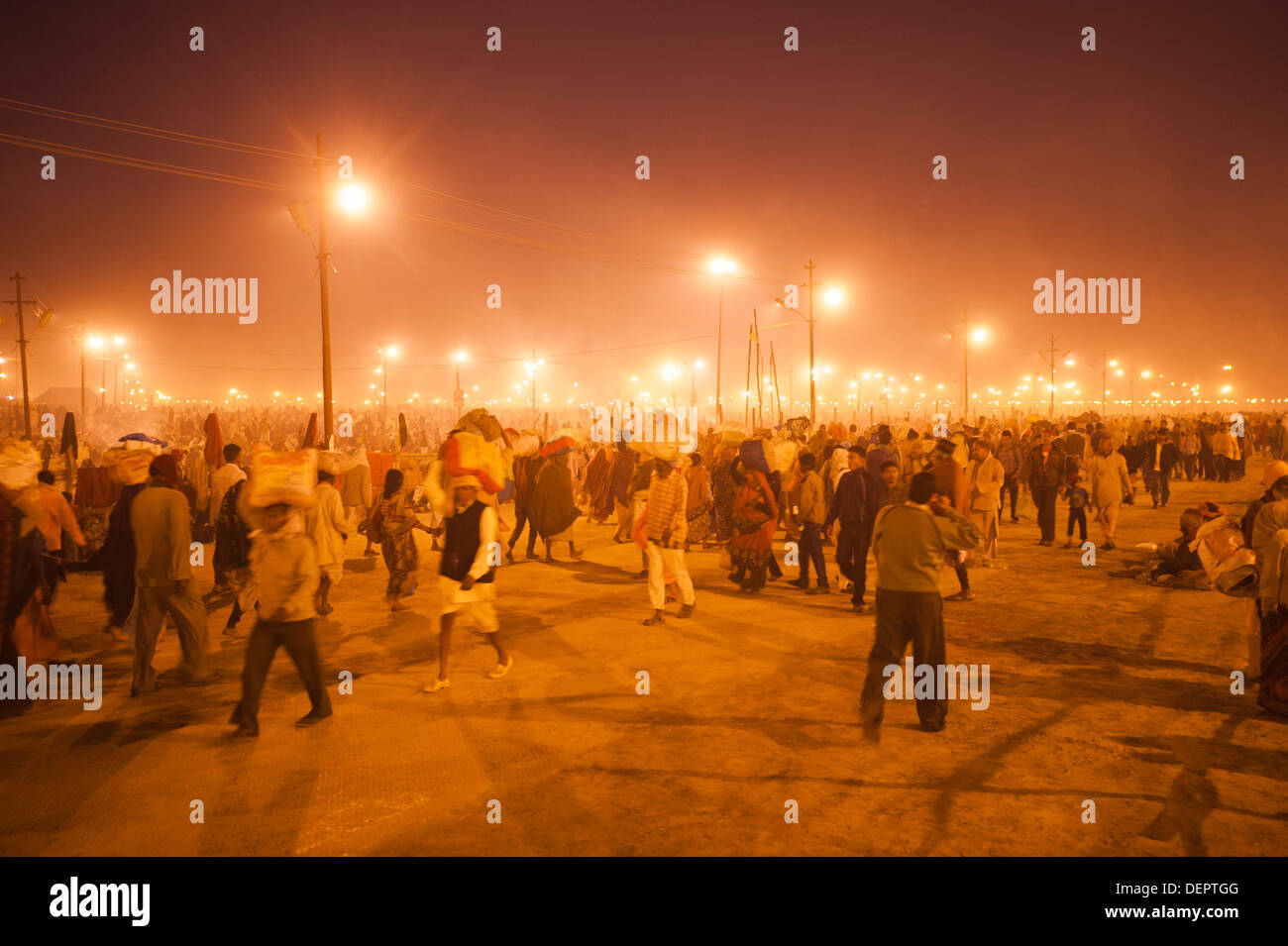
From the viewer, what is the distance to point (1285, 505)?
557cm

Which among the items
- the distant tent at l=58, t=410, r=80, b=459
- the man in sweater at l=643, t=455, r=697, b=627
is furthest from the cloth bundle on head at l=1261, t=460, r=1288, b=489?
the distant tent at l=58, t=410, r=80, b=459

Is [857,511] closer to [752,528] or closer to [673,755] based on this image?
[752,528]

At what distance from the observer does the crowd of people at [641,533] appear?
5473mm

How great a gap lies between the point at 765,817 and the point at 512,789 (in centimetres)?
151

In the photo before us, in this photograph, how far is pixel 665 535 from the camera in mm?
8656

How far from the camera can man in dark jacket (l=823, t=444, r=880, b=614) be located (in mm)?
9047

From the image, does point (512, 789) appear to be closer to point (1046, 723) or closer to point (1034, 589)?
point (1046, 723)

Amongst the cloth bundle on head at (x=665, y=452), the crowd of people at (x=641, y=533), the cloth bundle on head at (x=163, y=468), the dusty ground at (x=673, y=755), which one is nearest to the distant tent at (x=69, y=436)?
the crowd of people at (x=641, y=533)

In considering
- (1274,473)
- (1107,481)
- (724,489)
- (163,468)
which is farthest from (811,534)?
(163,468)

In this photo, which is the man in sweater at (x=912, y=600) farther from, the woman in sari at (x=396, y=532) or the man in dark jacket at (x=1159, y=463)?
the man in dark jacket at (x=1159, y=463)

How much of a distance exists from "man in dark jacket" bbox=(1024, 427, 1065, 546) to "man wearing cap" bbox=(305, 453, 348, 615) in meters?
11.3

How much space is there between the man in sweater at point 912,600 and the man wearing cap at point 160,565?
5.49 m

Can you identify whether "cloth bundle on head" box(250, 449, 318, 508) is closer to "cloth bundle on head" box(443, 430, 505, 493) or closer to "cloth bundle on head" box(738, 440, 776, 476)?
"cloth bundle on head" box(443, 430, 505, 493)
